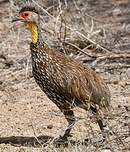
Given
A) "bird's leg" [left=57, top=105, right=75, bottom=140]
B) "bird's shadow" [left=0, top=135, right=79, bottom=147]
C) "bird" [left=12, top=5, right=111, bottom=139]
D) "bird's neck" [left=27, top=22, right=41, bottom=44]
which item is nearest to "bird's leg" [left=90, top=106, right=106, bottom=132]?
"bird" [left=12, top=5, right=111, bottom=139]

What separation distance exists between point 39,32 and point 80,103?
3.05 ft

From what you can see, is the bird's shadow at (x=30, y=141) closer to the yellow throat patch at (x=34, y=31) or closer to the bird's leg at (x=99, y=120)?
the bird's leg at (x=99, y=120)

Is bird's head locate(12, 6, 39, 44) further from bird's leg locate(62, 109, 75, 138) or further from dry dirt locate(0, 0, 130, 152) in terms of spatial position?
dry dirt locate(0, 0, 130, 152)

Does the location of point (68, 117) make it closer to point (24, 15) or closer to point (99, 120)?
point (99, 120)

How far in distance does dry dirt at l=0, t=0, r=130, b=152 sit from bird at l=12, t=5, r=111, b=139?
21cm

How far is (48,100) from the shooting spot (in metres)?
8.99

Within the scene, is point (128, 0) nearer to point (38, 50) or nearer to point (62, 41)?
point (62, 41)

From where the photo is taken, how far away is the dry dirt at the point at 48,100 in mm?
7211

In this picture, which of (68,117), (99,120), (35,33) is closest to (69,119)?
(68,117)

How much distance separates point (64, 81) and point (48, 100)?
1821 mm

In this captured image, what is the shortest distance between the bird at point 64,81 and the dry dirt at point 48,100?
215 millimetres

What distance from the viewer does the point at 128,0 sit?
523 inches

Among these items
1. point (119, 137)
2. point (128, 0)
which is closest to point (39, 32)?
point (119, 137)

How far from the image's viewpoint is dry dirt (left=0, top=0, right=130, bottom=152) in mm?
7211
